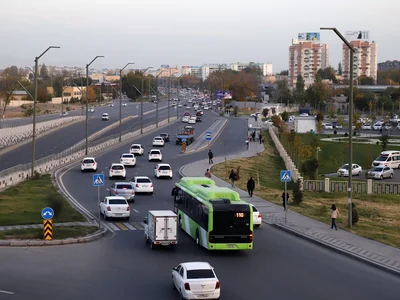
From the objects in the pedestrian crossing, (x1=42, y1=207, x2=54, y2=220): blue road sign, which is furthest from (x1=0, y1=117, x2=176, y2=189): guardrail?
(x1=42, y1=207, x2=54, y2=220): blue road sign

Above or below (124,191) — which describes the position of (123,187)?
above

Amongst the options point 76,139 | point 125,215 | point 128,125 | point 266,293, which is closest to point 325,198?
point 125,215

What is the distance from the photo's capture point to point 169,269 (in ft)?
68.7

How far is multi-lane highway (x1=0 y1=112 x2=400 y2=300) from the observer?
18031 millimetres

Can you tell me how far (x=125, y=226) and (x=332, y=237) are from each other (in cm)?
861

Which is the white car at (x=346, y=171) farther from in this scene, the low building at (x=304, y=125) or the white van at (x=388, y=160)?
the low building at (x=304, y=125)

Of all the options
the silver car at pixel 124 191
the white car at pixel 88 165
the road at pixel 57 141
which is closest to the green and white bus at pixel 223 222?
the silver car at pixel 124 191

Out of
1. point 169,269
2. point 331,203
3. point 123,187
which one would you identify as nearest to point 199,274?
point 169,269

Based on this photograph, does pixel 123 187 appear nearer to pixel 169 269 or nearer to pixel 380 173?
pixel 169 269

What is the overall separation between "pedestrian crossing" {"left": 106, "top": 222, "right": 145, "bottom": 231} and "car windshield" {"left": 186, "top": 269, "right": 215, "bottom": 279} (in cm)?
Answer: 1205

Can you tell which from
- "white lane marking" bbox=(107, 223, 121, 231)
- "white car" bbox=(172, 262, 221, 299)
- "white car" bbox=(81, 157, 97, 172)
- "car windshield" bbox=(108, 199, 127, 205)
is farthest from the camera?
"white car" bbox=(81, 157, 97, 172)

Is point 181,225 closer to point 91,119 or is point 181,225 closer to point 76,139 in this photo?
point 76,139

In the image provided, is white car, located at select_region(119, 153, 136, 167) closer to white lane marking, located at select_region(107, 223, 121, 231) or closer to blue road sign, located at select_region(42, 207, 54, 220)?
white lane marking, located at select_region(107, 223, 121, 231)

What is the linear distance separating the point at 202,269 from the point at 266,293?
6.43 ft
